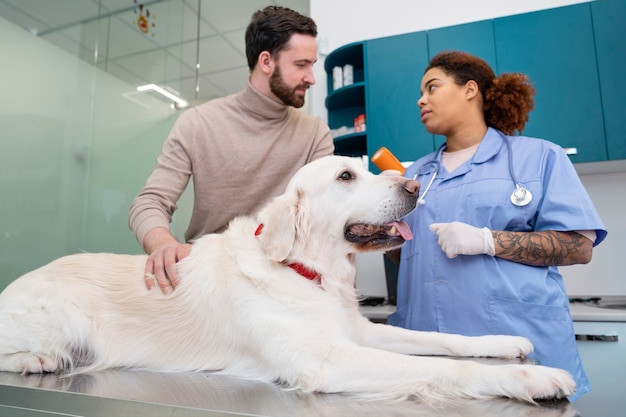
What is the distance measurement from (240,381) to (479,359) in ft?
1.87

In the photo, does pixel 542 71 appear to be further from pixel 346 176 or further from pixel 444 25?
pixel 346 176

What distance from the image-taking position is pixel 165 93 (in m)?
3.27

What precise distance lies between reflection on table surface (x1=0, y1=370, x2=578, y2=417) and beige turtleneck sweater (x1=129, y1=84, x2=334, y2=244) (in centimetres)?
73

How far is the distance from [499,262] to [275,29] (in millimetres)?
1298

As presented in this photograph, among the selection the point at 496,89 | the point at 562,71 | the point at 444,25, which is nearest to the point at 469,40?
the point at 444,25

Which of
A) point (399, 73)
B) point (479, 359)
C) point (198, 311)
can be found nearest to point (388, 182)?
point (479, 359)

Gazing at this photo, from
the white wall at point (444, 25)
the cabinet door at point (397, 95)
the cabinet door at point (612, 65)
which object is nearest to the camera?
the cabinet door at point (612, 65)

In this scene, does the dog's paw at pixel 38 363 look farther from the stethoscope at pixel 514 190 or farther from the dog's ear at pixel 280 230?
the stethoscope at pixel 514 190

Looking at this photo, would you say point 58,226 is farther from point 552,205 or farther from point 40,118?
point 552,205

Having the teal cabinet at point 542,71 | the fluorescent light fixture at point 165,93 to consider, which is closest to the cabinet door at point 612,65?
the teal cabinet at point 542,71

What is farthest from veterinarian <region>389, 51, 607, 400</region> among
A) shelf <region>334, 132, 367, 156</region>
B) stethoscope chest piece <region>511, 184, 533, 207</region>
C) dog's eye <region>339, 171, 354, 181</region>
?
shelf <region>334, 132, 367, 156</region>

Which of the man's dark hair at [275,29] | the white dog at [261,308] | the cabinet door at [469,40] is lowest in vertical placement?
the white dog at [261,308]

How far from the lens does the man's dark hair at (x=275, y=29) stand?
1.67m

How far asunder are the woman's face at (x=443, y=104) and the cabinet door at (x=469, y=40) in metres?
1.33
